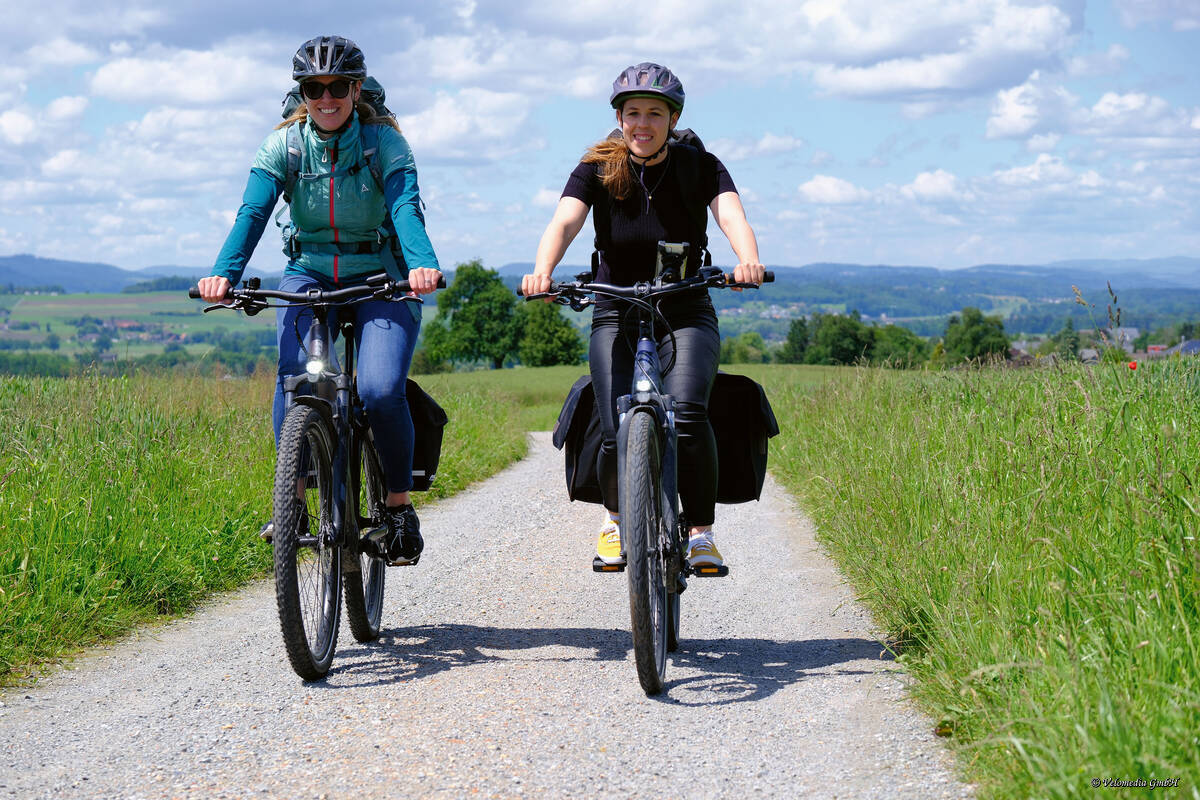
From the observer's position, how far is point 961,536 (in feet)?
15.5

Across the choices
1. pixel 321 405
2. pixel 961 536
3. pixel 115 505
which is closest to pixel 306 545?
pixel 321 405

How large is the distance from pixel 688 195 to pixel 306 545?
2125 mm

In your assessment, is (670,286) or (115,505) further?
(115,505)

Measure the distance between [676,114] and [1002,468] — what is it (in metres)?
2.25

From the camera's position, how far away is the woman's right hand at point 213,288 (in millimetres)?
4457

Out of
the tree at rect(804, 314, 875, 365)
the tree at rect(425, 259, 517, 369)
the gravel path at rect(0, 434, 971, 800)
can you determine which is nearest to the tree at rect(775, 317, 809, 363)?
the tree at rect(804, 314, 875, 365)

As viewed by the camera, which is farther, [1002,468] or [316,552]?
[1002,468]

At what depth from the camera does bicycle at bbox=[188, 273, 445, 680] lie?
4133 millimetres

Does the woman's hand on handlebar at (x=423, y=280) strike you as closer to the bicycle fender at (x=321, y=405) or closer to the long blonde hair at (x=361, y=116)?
the bicycle fender at (x=321, y=405)

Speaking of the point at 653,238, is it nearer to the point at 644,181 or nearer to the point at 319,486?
the point at 644,181

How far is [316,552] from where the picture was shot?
4.57 metres

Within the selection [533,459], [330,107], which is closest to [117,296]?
[533,459]

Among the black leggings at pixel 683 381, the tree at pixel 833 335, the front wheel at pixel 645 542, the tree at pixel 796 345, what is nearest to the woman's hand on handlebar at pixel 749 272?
the black leggings at pixel 683 381

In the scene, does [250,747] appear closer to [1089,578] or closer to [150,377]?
[1089,578]
